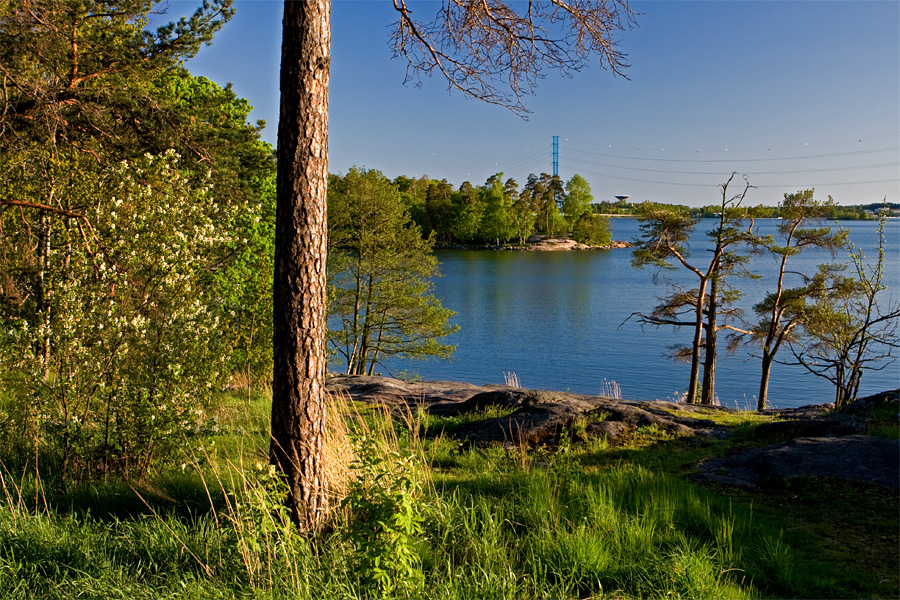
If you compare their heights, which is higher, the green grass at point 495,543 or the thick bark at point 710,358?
the green grass at point 495,543

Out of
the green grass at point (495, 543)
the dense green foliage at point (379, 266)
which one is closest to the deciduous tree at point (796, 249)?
the dense green foliage at point (379, 266)

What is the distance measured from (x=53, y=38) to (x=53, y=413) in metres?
5.10

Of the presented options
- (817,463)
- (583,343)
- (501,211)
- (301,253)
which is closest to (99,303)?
(301,253)

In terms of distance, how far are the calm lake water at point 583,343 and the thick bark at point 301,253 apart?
16019 millimetres

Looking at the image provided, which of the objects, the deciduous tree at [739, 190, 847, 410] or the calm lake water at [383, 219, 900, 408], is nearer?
the deciduous tree at [739, 190, 847, 410]

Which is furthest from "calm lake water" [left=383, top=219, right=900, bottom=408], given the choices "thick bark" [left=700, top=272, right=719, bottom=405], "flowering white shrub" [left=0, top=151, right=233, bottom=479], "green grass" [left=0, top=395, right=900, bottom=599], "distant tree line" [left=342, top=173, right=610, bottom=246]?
"distant tree line" [left=342, top=173, right=610, bottom=246]

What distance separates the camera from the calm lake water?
82.5ft

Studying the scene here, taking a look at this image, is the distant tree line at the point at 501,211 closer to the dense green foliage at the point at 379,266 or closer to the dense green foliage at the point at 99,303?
the dense green foliage at the point at 379,266

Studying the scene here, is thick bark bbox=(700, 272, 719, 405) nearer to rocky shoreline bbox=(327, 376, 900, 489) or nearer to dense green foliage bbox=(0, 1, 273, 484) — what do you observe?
rocky shoreline bbox=(327, 376, 900, 489)

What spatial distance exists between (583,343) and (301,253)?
29295 millimetres

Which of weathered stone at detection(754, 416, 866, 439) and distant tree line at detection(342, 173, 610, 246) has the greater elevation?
distant tree line at detection(342, 173, 610, 246)

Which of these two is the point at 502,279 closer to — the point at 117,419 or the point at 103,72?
the point at 103,72

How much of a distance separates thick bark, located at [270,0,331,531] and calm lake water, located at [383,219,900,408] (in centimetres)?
1602

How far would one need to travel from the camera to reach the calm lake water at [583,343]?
25156 mm
